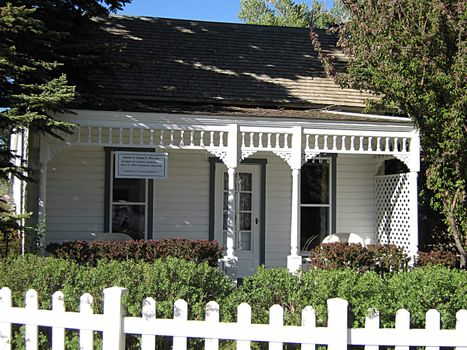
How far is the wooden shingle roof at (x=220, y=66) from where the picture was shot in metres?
13.6

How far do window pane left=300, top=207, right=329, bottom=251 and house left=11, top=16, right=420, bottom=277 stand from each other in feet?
0.08

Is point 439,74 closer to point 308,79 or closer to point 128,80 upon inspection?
point 308,79

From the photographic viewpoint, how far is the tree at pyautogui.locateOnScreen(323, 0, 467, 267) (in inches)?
367

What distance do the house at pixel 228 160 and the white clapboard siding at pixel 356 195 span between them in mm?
24

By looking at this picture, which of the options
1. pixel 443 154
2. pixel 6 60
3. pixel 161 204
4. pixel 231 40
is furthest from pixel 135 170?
pixel 231 40

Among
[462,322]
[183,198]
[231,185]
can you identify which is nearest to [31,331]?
[462,322]

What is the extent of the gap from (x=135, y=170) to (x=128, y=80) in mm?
3408

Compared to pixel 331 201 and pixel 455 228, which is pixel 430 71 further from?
pixel 331 201

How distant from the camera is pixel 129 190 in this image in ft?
41.8

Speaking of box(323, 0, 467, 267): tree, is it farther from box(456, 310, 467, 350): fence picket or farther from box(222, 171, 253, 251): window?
box(456, 310, 467, 350): fence picket

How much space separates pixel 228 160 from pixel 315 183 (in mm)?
3286

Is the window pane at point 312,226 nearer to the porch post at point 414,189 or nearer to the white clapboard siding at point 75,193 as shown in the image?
the porch post at point 414,189

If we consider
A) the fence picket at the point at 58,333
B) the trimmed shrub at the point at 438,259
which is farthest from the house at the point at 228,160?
the fence picket at the point at 58,333

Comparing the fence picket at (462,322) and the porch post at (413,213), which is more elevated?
the porch post at (413,213)
